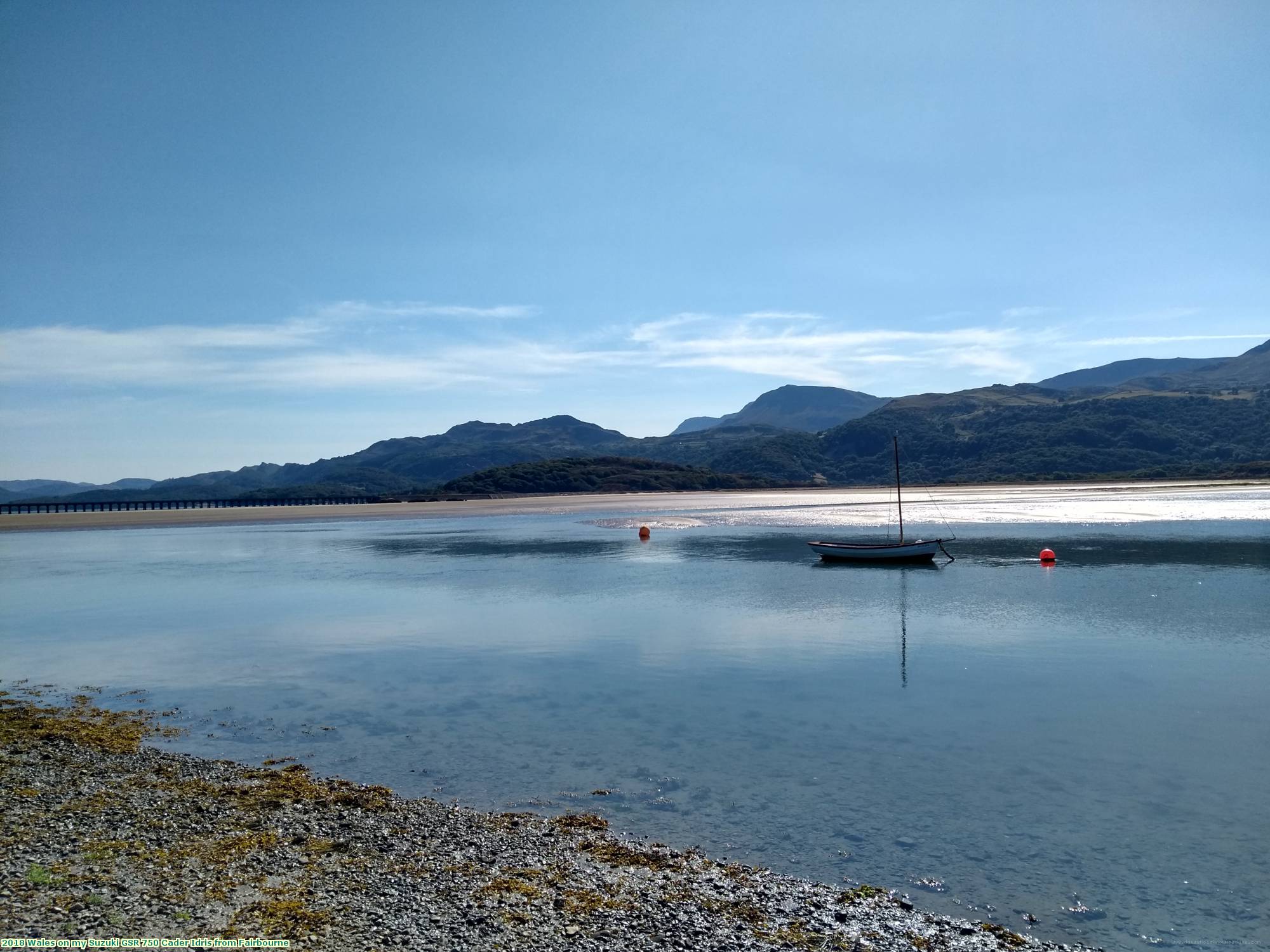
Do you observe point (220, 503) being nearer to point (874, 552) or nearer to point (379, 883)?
point (874, 552)

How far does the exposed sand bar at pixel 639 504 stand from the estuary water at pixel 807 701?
50412 mm

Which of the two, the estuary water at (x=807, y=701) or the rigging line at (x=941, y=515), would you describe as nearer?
the estuary water at (x=807, y=701)

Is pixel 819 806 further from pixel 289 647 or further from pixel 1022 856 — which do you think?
pixel 289 647

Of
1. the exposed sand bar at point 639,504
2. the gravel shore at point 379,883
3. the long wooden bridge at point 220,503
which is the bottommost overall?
the gravel shore at point 379,883

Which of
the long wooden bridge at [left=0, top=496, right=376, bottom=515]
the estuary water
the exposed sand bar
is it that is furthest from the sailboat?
the long wooden bridge at [left=0, top=496, right=376, bottom=515]

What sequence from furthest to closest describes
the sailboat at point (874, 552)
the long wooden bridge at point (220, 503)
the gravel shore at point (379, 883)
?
the long wooden bridge at point (220, 503) < the sailboat at point (874, 552) < the gravel shore at point (379, 883)

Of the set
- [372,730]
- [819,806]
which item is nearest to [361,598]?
[372,730]

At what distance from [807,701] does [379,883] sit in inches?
395

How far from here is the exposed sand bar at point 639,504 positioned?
97.8m

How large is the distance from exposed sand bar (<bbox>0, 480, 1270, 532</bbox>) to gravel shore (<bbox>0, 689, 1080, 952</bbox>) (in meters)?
70.9

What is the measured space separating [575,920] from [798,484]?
194 metres

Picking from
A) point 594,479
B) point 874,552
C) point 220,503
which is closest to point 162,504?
point 220,503

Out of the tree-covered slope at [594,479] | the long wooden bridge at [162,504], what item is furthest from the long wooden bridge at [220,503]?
the tree-covered slope at [594,479]

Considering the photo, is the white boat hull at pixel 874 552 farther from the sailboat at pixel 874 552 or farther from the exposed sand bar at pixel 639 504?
the exposed sand bar at pixel 639 504
